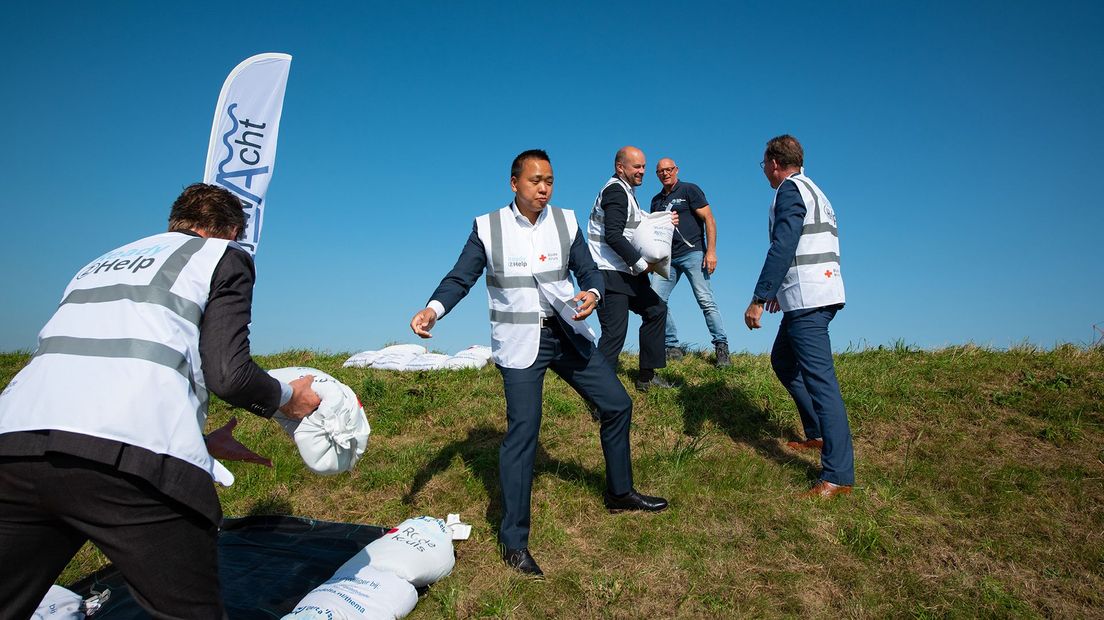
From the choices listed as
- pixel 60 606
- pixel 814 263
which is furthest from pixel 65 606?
pixel 814 263

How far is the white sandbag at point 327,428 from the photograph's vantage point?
2871 millimetres

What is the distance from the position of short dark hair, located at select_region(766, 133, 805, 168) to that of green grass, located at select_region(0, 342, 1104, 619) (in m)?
2.48

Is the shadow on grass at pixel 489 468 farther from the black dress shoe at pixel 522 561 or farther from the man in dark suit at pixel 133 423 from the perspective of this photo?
the man in dark suit at pixel 133 423

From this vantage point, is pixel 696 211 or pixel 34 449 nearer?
pixel 34 449

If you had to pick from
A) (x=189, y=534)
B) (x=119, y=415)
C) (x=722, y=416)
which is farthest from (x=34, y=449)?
(x=722, y=416)

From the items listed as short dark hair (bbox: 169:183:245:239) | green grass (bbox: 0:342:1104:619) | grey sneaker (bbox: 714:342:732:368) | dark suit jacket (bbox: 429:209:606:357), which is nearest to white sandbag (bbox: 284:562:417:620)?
green grass (bbox: 0:342:1104:619)

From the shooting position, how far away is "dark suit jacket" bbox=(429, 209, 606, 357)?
411 cm

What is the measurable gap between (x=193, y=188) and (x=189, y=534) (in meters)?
1.38

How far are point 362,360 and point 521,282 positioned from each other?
563cm

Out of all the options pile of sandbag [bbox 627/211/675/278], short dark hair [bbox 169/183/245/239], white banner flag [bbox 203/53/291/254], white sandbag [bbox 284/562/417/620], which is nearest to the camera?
short dark hair [bbox 169/183/245/239]

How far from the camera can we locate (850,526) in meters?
4.30

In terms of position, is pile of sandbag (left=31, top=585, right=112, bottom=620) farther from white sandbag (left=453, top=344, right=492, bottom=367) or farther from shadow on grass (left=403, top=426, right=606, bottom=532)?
white sandbag (left=453, top=344, right=492, bottom=367)

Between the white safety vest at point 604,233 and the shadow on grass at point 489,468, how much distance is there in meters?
1.88

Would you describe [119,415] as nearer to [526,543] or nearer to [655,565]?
[526,543]
